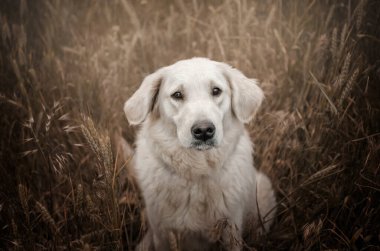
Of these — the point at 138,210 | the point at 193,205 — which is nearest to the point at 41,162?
the point at 138,210

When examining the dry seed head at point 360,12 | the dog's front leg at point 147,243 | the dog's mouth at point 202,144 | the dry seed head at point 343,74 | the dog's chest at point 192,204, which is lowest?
the dog's front leg at point 147,243

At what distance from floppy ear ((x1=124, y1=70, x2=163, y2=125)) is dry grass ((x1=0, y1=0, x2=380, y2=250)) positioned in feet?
0.64

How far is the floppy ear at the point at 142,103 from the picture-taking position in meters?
2.54

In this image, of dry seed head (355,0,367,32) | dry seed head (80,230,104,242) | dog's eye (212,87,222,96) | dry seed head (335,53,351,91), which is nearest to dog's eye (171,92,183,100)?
dog's eye (212,87,222,96)

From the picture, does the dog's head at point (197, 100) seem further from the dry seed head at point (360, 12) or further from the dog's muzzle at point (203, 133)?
the dry seed head at point (360, 12)

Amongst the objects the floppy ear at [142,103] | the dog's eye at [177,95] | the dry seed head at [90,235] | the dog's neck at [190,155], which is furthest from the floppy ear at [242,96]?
the dry seed head at [90,235]

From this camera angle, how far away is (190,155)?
8.29 ft

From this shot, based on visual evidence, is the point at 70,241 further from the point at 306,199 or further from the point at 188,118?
the point at 306,199

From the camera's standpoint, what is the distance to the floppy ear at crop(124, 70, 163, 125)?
2.54 m

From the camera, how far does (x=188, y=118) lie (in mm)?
2215

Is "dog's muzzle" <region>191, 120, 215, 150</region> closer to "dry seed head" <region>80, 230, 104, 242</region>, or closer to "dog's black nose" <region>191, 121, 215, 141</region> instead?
"dog's black nose" <region>191, 121, 215, 141</region>

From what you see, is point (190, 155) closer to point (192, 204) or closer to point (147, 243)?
point (192, 204)

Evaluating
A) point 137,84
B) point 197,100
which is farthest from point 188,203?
point 137,84

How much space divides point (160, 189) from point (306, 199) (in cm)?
96
